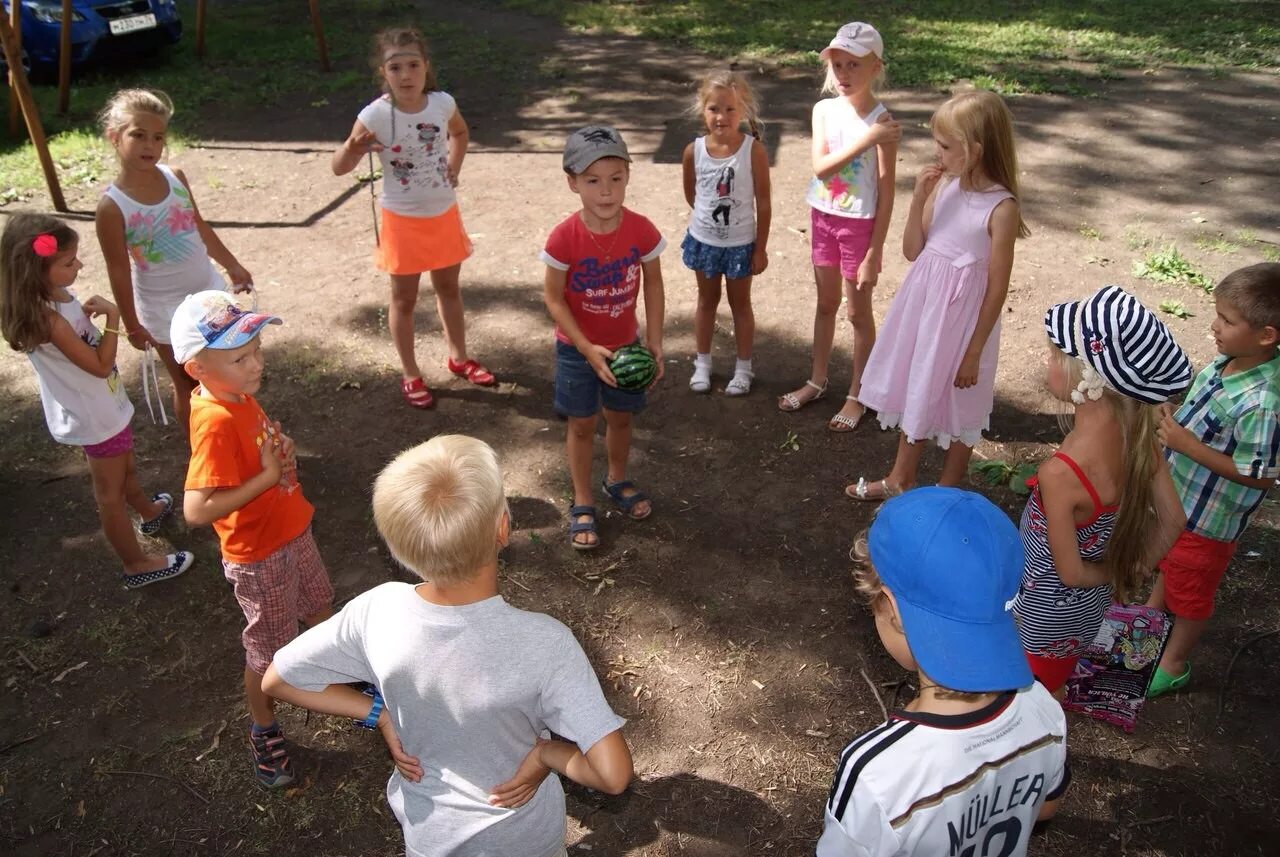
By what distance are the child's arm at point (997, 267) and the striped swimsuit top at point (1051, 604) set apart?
43.0 inches

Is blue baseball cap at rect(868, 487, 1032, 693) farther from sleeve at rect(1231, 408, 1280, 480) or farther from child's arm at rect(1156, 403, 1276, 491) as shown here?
sleeve at rect(1231, 408, 1280, 480)

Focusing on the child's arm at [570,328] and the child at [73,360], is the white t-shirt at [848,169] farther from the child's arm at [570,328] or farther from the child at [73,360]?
→ the child at [73,360]

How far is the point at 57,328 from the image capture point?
3719 mm

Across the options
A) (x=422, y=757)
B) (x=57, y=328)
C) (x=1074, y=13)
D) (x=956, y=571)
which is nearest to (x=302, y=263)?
(x=57, y=328)

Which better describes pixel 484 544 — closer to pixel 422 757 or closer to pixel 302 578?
pixel 422 757

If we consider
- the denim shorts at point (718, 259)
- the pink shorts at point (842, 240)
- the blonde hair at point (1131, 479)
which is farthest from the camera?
the denim shorts at point (718, 259)

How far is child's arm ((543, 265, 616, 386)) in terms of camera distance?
13.3 ft

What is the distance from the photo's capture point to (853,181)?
486 cm

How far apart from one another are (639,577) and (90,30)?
11.4 m

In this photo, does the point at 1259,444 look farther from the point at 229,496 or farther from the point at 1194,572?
the point at 229,496

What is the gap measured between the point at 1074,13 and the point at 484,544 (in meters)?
15.4

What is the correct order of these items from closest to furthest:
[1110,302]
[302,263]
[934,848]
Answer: [934,848] < [1110,302] < [302,263]

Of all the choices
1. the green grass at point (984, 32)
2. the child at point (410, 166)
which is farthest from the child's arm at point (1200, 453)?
the green grass at point (984, 32)

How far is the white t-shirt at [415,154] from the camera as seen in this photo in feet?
16.5
